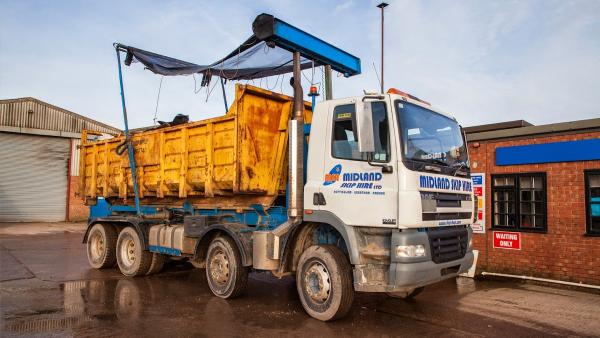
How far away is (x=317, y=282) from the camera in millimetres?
6031

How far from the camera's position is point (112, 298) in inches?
287

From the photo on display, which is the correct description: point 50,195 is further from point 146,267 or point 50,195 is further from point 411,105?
point 411,105

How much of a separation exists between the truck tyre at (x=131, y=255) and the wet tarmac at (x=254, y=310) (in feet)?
0.76

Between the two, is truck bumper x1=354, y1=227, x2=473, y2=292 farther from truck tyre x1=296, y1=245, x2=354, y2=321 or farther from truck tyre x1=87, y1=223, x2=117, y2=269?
truck tyre x1=87, y1=223, x2=117, y2=269

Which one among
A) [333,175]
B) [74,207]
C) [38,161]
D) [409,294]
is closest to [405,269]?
[333,175]

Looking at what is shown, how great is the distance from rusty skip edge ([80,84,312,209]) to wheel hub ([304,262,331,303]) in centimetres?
148

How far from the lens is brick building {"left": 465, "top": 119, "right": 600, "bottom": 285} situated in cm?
882

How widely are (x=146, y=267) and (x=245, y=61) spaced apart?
15.1 ft

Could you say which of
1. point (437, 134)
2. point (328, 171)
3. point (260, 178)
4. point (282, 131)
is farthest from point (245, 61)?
point (437, 134)

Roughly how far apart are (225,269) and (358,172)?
2.86 meters

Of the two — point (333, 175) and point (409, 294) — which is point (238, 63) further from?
point (409, 294)

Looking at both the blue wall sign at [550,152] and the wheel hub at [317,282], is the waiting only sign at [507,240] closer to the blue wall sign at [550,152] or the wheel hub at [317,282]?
the blue wall sign at [550,152]

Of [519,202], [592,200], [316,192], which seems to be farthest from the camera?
[519,202]

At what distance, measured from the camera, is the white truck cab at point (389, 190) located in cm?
542
